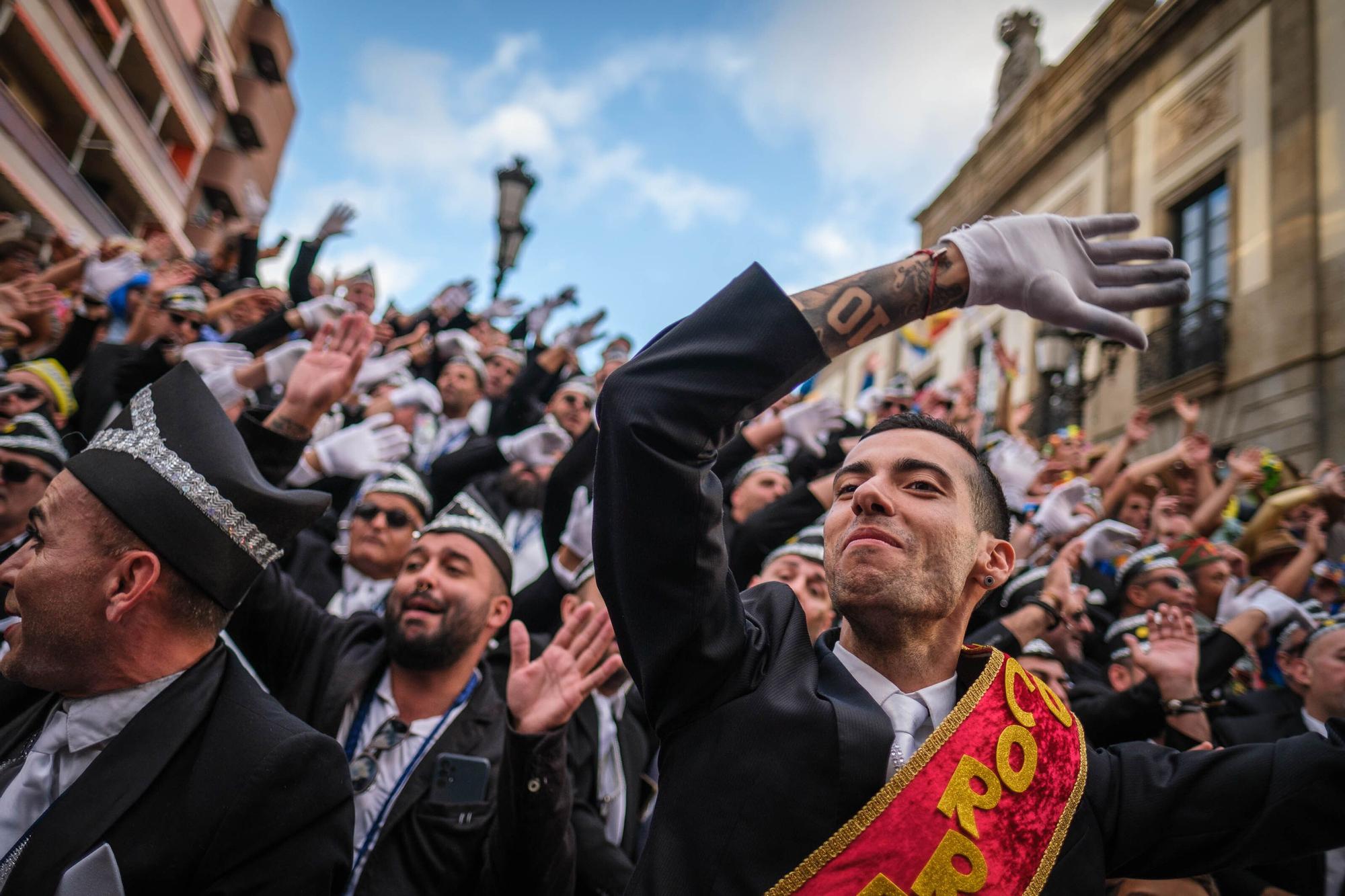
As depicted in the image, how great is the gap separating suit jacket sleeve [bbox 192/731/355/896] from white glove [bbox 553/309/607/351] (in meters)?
6.66

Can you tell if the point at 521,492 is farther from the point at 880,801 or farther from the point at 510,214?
the point at 880,801

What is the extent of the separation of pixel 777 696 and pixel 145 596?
1.67 m

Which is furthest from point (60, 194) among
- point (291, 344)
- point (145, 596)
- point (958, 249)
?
point (958, 249)

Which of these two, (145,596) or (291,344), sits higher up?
(291,344)

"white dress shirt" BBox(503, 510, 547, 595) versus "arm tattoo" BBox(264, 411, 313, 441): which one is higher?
"arm tattoo" BBox(264, 411, 313, 441)

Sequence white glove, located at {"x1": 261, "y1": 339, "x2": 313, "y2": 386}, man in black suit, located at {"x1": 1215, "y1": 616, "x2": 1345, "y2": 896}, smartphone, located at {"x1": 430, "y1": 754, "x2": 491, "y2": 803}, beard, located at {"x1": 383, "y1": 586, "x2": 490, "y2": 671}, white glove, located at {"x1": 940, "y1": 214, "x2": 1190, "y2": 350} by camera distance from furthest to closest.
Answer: white glove, located at {"x1": 261, "y1": 339, "x2": 313, "y2": 386}, beard, located at {"x1": 383, "y1": 586, "x2": 490, "y2": 671}, man in black suit, located at {"x1": 1215, "y1": 616, "x2": 1345, "y2": 896}, smartphone, located at {"x1": 430, "y1": 754, "x2": 491, "y2": 803}, white glove, located at {"x1": 940, "y1": 214, "x2": 1190, "y2": 350}

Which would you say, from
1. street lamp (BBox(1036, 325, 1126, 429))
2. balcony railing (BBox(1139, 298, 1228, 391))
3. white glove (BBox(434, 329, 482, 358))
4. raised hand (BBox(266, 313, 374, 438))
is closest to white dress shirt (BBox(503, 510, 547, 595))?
white glove (BBox(434, 329, 482, 358))

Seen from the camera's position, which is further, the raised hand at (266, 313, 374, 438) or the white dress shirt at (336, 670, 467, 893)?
the raised hand at (266, 313, 374, 438)

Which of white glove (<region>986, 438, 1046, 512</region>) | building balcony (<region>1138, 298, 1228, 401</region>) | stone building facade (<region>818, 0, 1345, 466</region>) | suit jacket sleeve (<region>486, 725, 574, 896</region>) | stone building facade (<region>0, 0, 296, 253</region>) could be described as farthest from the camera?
stone building facade (<region>0, 0, 296, 253</region>)

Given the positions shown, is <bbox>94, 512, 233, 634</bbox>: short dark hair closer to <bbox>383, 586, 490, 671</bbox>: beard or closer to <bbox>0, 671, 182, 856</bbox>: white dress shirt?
<bbox>0, 671, 182, 856</bbox>: white dress shirt

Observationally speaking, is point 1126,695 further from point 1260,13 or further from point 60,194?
point 60,194

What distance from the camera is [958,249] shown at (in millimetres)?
2121

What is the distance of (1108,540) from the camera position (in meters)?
6.43

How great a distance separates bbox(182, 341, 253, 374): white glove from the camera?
5.13 m
